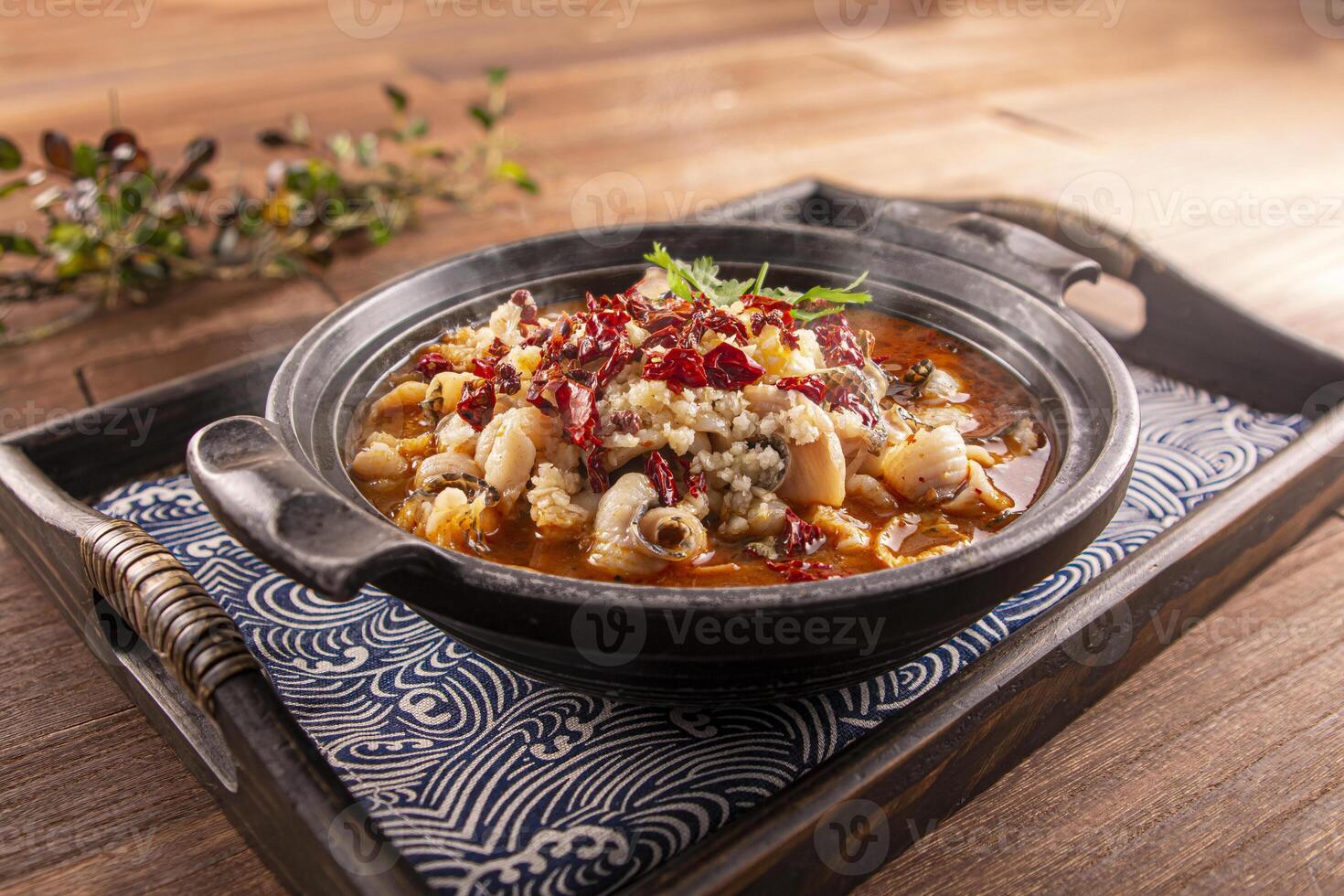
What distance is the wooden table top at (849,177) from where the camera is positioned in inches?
68.6

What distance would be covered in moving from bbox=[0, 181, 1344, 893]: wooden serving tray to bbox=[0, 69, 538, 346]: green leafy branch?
1.28 meters

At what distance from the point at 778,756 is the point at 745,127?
3968 mm

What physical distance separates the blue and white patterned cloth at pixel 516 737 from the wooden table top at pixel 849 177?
0.76 ft

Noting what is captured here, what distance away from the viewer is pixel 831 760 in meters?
1.54

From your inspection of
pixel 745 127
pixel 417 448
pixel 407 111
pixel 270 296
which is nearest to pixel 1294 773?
pixel 417 448

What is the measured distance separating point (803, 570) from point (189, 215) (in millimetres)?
2781

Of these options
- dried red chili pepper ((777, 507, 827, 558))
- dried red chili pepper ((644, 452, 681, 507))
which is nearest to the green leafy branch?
dried red chili pepper ((644, 452, 681, 507))

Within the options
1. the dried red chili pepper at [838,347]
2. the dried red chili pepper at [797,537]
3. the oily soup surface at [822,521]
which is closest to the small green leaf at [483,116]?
the oily soup surface at [822,521]

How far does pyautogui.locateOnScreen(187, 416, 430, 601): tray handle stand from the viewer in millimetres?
1275

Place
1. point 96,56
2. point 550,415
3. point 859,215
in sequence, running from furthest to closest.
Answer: point 96,56 → point 859,215 → point 550,415

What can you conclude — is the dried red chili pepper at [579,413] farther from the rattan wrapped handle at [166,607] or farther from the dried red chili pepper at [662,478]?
the rattan wrapped handle at [166,607]

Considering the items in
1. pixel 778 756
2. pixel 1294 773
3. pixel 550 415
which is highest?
pixel 550 415

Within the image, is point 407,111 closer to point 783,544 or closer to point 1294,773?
point 783,544

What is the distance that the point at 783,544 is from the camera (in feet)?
5.69
